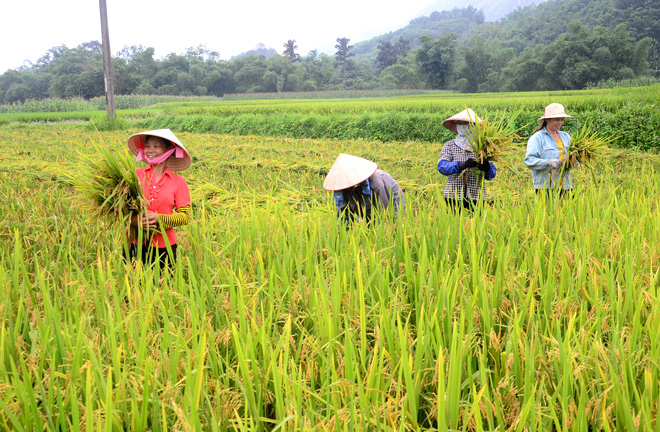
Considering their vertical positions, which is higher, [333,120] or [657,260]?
[333,120]

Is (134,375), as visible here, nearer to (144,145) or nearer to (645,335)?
(645,335)

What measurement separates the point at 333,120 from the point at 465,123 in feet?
39.8

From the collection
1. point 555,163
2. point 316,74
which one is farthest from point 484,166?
point 316,74

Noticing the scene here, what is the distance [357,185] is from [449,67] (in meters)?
59.5

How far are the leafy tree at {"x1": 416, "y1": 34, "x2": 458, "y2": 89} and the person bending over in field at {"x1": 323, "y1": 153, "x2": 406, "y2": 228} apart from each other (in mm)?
58363

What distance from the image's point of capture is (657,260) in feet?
6.67

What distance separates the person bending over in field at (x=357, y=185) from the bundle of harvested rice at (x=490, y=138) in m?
0.67

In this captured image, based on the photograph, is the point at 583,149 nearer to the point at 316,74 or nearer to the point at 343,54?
the point at 316,74

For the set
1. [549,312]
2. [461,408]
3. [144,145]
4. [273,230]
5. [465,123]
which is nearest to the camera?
[461,408]

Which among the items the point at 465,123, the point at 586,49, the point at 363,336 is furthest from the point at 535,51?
the point at 363,336

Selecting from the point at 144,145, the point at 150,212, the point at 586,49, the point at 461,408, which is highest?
the point at 586,49

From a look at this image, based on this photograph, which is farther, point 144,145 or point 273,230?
point 144,145

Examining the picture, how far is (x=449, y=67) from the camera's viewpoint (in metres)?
58.5

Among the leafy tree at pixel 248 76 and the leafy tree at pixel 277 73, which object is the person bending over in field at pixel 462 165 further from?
the leafy tree at pixel 248 76
